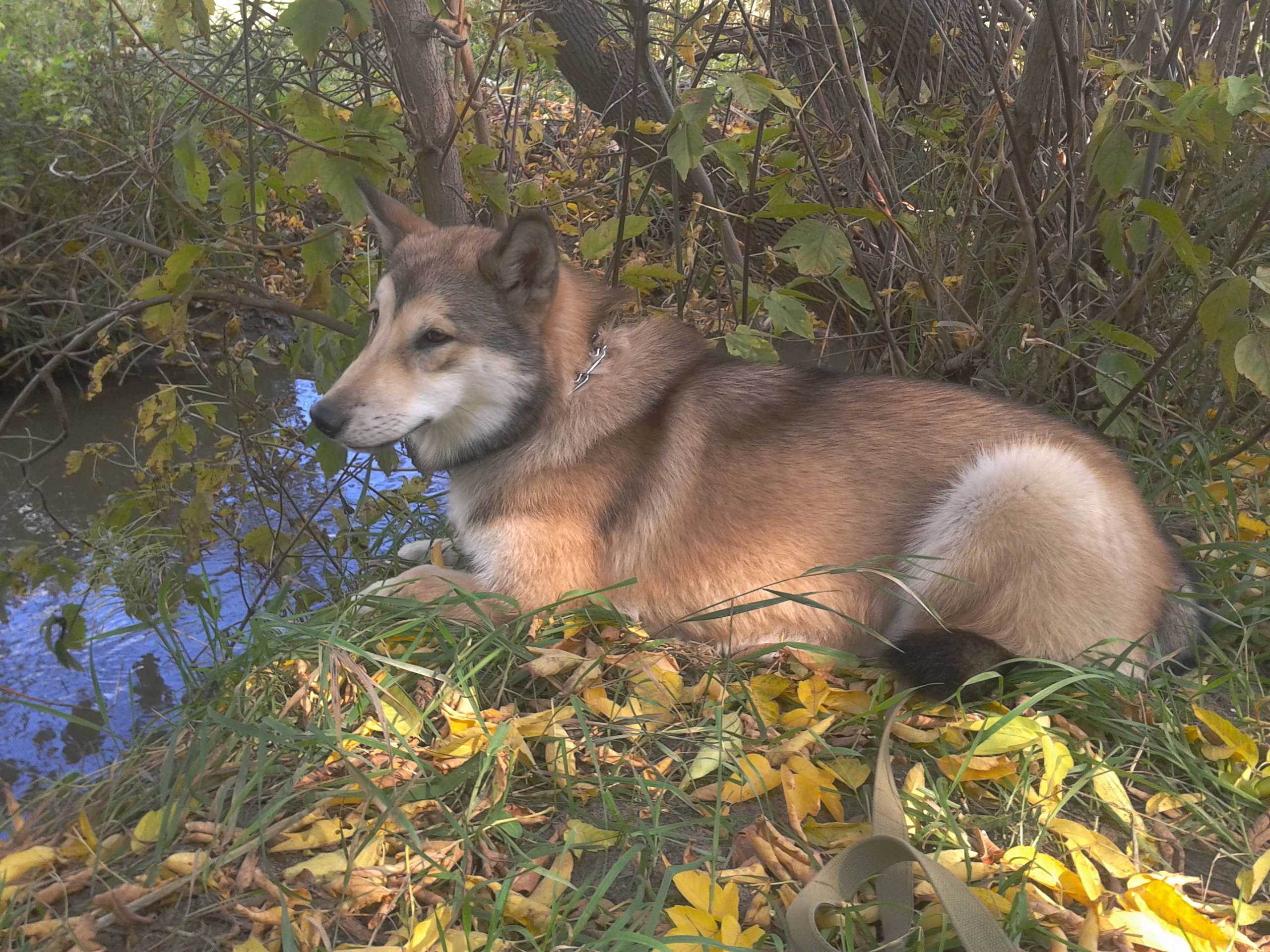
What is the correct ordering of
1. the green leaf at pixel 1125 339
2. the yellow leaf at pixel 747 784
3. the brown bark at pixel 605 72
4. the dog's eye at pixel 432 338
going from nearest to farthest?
1. the yellow leaf at pixel 747 784
2. the dog's eye at pixel 432 338
3. the green leaf at pixel 1125 339
4. the brown bark at pixel 605 72

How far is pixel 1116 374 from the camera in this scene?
3.70 metres

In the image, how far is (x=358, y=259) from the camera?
420 cm

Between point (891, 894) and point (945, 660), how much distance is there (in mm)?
784

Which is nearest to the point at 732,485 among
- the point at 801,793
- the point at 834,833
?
the point at 801,793

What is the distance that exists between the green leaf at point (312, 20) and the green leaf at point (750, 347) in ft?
5.74

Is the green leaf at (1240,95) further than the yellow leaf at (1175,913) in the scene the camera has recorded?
Yes

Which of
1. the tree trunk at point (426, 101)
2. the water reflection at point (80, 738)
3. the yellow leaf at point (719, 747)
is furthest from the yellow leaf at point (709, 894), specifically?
the water reflection at point (80, 738)

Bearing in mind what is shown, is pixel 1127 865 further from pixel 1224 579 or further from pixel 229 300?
pixel 229 300

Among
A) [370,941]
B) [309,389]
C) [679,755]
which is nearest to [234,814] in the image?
[370,941]

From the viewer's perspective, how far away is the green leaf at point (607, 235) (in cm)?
363

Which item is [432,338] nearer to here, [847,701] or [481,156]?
[481,156]

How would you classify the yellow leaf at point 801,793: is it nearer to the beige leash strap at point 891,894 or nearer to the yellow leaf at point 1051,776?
the beige leash strap at point 891,894

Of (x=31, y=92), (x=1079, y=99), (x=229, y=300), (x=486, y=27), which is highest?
(x=31, y=92)

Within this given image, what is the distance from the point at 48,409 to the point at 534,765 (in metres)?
6.49
